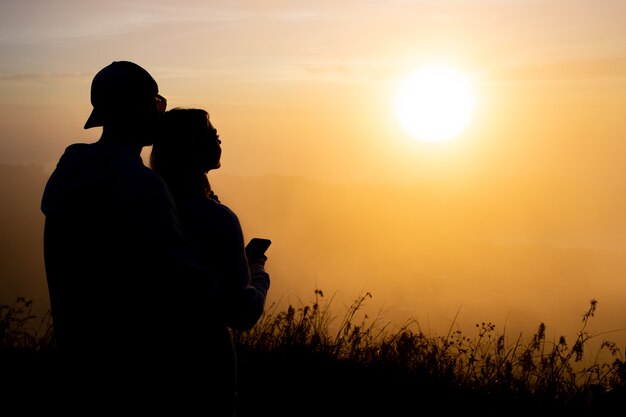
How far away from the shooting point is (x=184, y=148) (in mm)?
3396

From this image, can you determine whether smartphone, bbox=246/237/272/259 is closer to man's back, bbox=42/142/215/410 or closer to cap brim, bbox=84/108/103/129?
man's back, bbox=42/142/215/410

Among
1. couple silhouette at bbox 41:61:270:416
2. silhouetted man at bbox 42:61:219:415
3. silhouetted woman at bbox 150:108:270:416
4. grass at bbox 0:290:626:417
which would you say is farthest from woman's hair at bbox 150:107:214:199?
grass at bbox 0:290:626:417

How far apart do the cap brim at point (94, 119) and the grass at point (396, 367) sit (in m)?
3.52

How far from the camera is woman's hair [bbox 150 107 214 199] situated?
338cm

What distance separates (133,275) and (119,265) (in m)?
0.07

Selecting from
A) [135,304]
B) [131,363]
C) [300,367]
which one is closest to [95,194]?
[135,304]

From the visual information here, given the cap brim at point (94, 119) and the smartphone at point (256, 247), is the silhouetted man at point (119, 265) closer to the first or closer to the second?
the cap brim at point (94, 119)

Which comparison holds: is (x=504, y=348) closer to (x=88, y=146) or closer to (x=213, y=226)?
(x=213, y=226)

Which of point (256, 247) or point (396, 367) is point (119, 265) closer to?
point (256, 247)

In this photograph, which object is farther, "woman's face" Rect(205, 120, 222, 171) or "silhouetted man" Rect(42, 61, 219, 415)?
"woman's face" Rect(205, 120, 222, 171)

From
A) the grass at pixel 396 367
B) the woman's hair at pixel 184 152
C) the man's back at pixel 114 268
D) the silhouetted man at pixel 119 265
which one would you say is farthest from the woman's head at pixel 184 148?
the grass at pixel 396 367

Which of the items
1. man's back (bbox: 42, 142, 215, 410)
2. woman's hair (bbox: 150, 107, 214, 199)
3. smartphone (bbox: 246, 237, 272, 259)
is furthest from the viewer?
smartphone (bbox: 246, 237, 272, 259)

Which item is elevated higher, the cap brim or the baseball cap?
the baseball cap

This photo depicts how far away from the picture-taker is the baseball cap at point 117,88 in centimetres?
297
